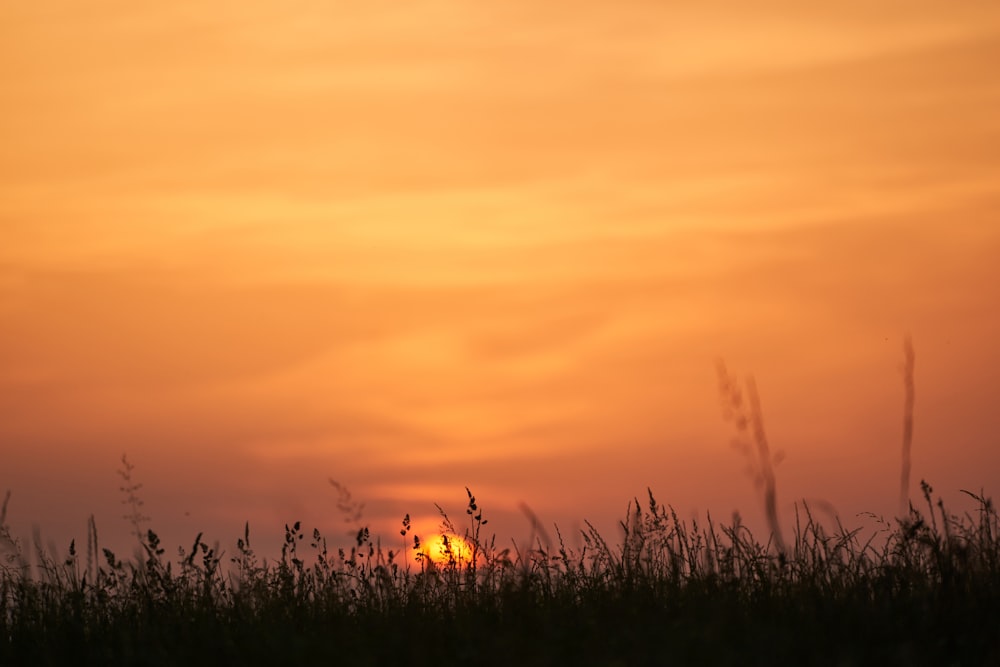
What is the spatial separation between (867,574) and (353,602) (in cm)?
325

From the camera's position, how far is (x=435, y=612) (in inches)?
272

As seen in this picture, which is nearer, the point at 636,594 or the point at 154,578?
the point at 636,594

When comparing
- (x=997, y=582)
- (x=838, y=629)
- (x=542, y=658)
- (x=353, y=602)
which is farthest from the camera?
(x=353, y=602)

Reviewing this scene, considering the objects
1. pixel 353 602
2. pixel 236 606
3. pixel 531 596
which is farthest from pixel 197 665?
pixel 531 596

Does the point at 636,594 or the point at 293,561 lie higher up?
the point at 293,561

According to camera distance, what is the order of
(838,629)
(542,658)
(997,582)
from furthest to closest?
1. (997,582)
2. (838,629)
3. (542,658)

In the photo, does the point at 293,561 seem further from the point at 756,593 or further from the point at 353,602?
the point at 756,593

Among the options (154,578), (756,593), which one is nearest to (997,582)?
(756,593)

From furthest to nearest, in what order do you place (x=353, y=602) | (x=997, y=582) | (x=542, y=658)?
1. (x=353, y=602)
2. (x=997, y=582)
3. (x=542, y=658)

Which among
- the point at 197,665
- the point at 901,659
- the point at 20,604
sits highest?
the point at 20,604

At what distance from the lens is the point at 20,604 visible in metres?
7.65

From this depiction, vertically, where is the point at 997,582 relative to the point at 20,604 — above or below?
below

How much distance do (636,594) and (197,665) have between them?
2.63m

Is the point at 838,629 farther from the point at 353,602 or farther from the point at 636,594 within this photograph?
the point at 353,602
